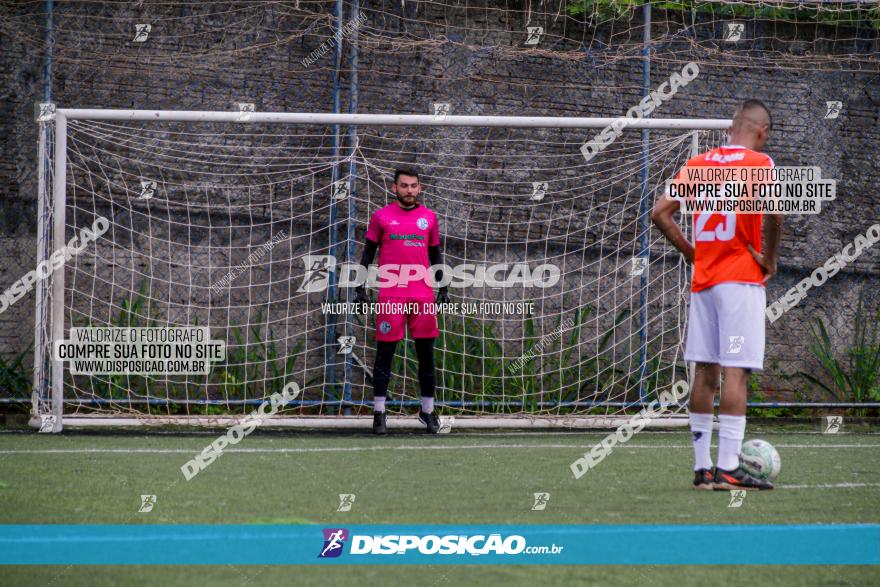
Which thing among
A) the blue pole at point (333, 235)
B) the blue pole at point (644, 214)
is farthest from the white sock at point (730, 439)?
the blue pole at point (333, 235)

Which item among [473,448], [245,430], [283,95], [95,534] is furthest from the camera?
[283,95]

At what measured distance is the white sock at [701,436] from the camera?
188 inches

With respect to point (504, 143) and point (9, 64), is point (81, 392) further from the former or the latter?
point (504, 143)

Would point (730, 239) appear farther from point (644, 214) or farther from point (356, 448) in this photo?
point (644, 214)

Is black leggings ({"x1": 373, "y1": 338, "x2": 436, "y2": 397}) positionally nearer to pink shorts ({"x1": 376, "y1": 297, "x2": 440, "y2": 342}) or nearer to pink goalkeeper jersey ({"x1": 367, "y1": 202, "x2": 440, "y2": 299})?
pink shorts ({"x1": 376, "y1": 297, "x2": 440, "y2": 342})

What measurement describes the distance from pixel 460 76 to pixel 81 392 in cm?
401

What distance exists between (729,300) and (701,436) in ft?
2.15

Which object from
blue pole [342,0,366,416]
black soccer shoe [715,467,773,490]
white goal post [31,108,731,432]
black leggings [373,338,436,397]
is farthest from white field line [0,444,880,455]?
black soccer shoe [715,467,773,490]

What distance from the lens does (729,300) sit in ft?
15.1

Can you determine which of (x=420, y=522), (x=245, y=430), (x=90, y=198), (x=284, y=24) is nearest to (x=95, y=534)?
(x=420, y=522)

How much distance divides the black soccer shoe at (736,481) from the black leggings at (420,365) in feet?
10.3

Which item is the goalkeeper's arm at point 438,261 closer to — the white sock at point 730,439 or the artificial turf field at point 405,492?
the artificial turf field at point 405,492

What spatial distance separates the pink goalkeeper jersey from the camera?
296 inches

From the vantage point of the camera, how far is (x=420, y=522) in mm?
3721
